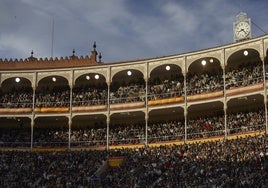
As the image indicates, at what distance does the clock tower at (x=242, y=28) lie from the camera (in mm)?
50250

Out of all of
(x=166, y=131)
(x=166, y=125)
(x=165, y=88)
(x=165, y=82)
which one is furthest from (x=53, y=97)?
(x=166, y=131)

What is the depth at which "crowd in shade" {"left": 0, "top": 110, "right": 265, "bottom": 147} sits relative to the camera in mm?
45162

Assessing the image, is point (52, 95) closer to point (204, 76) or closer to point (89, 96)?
A: point (89, 96)

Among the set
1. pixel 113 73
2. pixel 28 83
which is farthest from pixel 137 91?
pixel 28 83

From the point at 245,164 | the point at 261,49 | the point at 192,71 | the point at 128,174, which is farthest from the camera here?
the point at 192,71

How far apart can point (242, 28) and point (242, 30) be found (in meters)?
0.19

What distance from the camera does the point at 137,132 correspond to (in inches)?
2010

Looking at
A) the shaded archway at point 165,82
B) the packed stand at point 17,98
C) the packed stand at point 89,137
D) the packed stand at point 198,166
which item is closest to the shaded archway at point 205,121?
the packed stand at point 198,166

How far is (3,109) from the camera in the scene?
5278 cm

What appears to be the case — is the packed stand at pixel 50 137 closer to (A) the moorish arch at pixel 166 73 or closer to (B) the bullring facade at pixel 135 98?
(B) the bullring facade at pixel 135 98

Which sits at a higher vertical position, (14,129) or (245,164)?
(14,129)

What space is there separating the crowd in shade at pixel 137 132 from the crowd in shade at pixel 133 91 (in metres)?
2.89

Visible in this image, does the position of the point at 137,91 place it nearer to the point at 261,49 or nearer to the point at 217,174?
the point at 261,49

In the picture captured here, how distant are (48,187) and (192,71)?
18.4 metres
